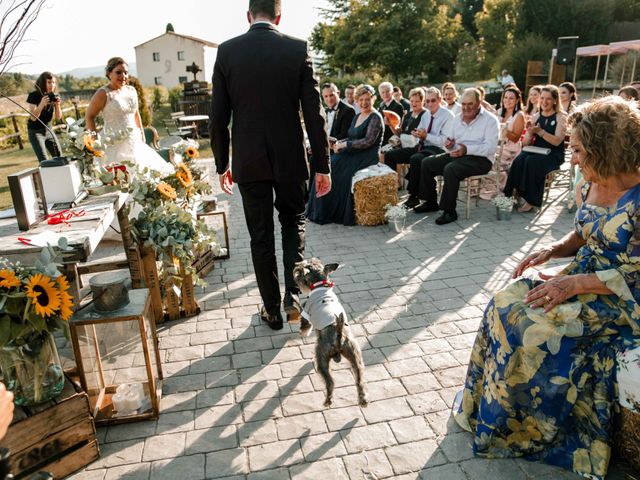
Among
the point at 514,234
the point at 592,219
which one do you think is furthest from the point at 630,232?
the point at 514,234

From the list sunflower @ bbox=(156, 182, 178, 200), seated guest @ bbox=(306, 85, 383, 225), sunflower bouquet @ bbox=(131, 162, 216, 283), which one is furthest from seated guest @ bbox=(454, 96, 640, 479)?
seated guest @ bbox=(306, 85, 383, 225)

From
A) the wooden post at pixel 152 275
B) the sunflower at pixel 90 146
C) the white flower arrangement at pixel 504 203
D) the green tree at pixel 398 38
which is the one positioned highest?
the green tree at pixel 398 38

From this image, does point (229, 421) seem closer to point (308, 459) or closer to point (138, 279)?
point (308, 459)

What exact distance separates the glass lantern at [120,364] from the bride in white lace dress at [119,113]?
2.72 metres

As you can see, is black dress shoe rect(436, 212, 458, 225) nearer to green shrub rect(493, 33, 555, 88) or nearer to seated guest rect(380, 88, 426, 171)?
seated guest rect(380, 88, 426, 171)

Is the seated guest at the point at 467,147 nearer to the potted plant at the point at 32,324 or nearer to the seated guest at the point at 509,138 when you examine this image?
the seated guest at the point at 509,138

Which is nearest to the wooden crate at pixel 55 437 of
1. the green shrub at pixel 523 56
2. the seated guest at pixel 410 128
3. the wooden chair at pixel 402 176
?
the seated guest at pixel 410 128

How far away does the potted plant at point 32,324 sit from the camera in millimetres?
2197

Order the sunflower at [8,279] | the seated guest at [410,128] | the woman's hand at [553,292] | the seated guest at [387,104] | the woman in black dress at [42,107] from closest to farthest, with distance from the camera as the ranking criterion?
the sunflower at [8,279]
the woman's hand at [553,292]
the seated guest at [410,128]
the woman in black dress at [42,107]
the seated guest at [387,104]

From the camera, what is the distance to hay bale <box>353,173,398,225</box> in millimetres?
6410

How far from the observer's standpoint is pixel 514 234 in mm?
5984

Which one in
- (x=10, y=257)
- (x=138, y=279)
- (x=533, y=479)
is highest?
(x=10, y=257)

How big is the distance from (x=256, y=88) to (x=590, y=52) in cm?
1912

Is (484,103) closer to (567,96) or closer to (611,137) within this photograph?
(567,96)
